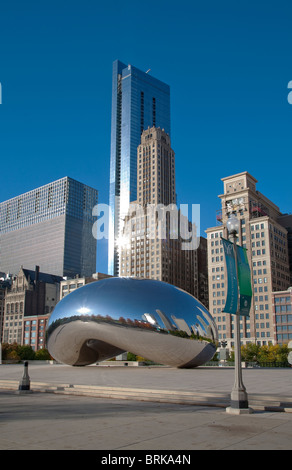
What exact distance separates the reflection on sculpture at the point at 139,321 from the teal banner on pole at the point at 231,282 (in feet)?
40.7

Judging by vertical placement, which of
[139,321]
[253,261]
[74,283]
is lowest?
[139,321]

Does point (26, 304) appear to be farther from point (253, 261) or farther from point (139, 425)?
point (139, 425)

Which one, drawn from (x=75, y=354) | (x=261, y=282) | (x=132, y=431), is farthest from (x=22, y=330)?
(x=132, y=431)

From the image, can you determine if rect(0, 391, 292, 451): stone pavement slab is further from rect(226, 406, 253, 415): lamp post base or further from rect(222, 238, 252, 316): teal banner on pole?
rect(222, 238, 252, 316): teal banner on pole

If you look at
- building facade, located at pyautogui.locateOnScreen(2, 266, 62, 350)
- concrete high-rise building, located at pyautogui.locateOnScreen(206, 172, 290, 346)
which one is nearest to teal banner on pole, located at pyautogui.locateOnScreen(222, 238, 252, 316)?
concrete high-rise building, located at pyautogui.locateOnScreen(206, 172, 290, 346)

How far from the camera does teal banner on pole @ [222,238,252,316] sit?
12.8 m

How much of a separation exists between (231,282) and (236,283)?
21 centimetres

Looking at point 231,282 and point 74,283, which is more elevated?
point 74,283

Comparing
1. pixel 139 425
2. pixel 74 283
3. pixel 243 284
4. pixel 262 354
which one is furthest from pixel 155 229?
pixel 139 425

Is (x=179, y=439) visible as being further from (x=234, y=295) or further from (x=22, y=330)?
(x=22, y=330)

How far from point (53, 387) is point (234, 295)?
30.2ft

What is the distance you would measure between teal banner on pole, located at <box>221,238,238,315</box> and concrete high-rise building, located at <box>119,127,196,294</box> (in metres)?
148

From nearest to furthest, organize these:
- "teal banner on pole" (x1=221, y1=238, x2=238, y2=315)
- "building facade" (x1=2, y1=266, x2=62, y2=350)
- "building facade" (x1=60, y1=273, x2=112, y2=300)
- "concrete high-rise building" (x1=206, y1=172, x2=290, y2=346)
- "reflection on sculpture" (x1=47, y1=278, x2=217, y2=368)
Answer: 1. "teal banner on pole" (x1=221, y1=238, x2=238, y2=315)
2. "reflection on sculpture" (x1=47, y1=278, x2=217, y2=368)
3. "concrete high-rise building" (x1=206, y1=172, x2=290, y2=346)
4. "building facade" (x1=2, y1=266, x2=62, y2=350)
5. "building facade" (x1=60, y1=273, x2=112, y2=300)

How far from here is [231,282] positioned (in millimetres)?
12953
